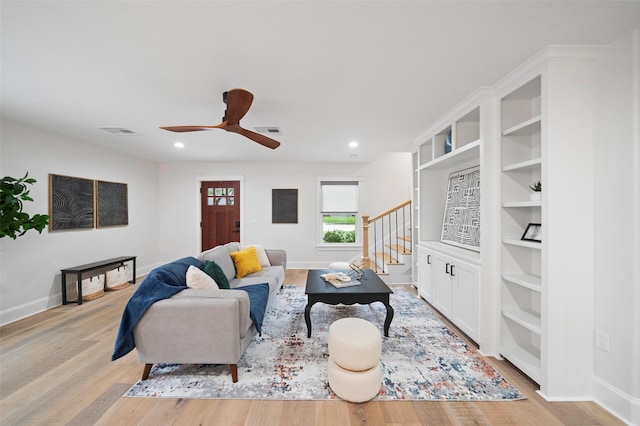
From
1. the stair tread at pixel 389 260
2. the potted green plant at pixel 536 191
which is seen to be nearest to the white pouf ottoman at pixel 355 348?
the potted green plant at pixel 536 191

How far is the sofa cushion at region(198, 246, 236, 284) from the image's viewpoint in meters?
3.36

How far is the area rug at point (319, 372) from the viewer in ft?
6.55

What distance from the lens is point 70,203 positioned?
4.12 m

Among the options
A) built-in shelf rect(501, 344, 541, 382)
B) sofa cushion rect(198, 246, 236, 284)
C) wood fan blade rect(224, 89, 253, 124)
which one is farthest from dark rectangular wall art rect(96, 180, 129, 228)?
built-in shelf rect(501, 344, 541, 382)

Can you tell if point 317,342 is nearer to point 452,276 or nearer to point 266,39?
point 452,276

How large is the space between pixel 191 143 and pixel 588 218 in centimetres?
499

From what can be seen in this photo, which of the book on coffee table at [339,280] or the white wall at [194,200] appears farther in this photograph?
the white wall at [194,200]

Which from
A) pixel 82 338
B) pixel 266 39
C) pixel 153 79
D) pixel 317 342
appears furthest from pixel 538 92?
pixel 82 338

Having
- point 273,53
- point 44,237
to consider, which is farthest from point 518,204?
point 44,237

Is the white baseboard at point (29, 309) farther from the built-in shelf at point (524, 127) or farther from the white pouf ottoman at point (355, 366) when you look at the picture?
the built-in shelf at point (524, 127)

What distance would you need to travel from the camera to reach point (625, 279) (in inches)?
69.4

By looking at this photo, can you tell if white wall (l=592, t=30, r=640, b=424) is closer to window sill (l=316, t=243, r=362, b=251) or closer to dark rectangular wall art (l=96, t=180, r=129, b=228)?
window sill (l=316, t=243, r=362, b=251)

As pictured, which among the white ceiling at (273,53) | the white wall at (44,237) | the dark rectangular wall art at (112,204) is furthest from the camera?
the dark rectangular wall art at (112,204)

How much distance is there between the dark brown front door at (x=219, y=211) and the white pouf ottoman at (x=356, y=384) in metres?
4.81
